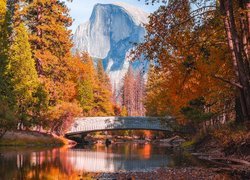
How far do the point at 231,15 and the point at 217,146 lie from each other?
15175 millimetres

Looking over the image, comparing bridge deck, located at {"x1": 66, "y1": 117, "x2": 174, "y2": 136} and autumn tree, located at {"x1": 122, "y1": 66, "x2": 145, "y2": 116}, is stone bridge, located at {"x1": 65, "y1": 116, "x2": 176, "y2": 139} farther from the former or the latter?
autumn tree, located at {"x1": 122, "y1": 66, "x2": 145, "y2": 116}

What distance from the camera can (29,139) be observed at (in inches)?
1655

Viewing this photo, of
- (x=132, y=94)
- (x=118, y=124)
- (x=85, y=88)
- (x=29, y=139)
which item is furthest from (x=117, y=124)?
(x=132, y=94)

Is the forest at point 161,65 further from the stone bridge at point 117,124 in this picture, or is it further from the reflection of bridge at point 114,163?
the reflection of bridge at point 114,163

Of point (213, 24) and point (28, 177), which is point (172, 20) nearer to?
point (213, 24)

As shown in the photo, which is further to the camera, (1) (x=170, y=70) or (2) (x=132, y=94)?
(2) (x=132, y=94)

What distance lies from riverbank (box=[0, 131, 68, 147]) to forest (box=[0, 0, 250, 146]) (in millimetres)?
1527

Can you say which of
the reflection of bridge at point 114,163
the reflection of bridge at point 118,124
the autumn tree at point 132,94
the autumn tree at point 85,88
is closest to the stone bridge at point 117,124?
the reflection of bridge at point 118,124

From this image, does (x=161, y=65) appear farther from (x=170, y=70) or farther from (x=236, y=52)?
(x=236, y=52)

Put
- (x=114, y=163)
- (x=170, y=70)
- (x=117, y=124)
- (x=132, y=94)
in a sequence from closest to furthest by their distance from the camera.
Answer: (x=170, y=70)
(x=114, y=163)
(x=117, y=124)
(x=132, y=94)

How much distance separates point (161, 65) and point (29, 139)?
95.7ft

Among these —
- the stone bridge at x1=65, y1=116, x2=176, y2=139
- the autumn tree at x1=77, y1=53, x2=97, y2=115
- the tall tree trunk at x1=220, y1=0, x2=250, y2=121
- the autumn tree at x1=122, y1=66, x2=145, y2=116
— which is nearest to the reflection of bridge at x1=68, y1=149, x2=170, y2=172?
the tall tree trunk at x1=220, y1=0, x2=250, y2=121

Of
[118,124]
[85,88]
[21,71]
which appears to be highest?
[85,88]

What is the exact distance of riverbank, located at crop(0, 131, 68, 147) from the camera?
39.9 m
